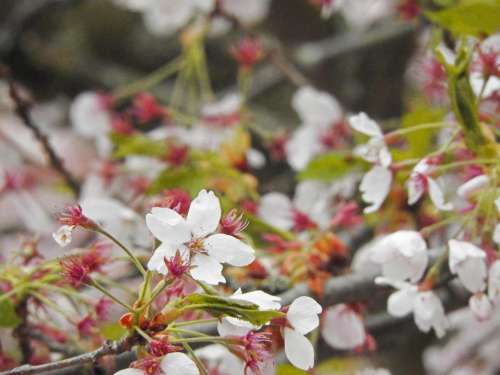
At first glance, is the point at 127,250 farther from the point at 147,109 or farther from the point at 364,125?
the point at 147,109

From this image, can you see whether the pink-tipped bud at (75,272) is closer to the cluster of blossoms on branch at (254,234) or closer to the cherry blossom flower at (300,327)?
the cluster of blossoms on branch at (254,234)

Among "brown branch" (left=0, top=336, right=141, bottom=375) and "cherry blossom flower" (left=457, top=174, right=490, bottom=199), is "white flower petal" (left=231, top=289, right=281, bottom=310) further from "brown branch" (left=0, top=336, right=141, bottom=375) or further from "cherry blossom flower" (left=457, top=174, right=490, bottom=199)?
"cherry blossom flower" (left=457, top=174, right=490, bottom=199)

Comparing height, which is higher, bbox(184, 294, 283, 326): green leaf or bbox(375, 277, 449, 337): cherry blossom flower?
bbox(375, 277, 449, 337): cherry blossom flower

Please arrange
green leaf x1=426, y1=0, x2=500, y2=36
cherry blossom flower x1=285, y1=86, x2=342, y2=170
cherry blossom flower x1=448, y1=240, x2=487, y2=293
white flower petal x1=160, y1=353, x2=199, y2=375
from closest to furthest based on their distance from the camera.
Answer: white flower petal x1=160, y1=353, x2=199, y2=375 < cherry blossom flower x1=448, y1=240, x2=487, y2=293 < green leaf x1=426, y1=0, x2=500, y2=36 < cherry blossom flower x1=285, y1=86, x2=342, y2=170

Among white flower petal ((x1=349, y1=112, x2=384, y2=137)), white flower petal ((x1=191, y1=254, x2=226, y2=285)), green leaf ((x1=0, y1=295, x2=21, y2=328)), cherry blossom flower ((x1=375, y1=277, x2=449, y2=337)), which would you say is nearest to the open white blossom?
white flower petal ((x1=349, y1=112, x2=384, y2=137))

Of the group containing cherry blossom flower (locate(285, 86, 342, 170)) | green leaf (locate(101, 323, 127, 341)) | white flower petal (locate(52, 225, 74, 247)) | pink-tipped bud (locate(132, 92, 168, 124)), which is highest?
pink-tipped bud (locate(132, 92, 168, 124))

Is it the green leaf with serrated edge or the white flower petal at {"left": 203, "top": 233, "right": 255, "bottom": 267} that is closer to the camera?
the white flower petal at {"left": 203, "top": 233, "right": 255, "bottom": 267}

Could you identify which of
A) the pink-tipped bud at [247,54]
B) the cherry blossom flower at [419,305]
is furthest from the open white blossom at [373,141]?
the pink-tipped bud at [247,54]
